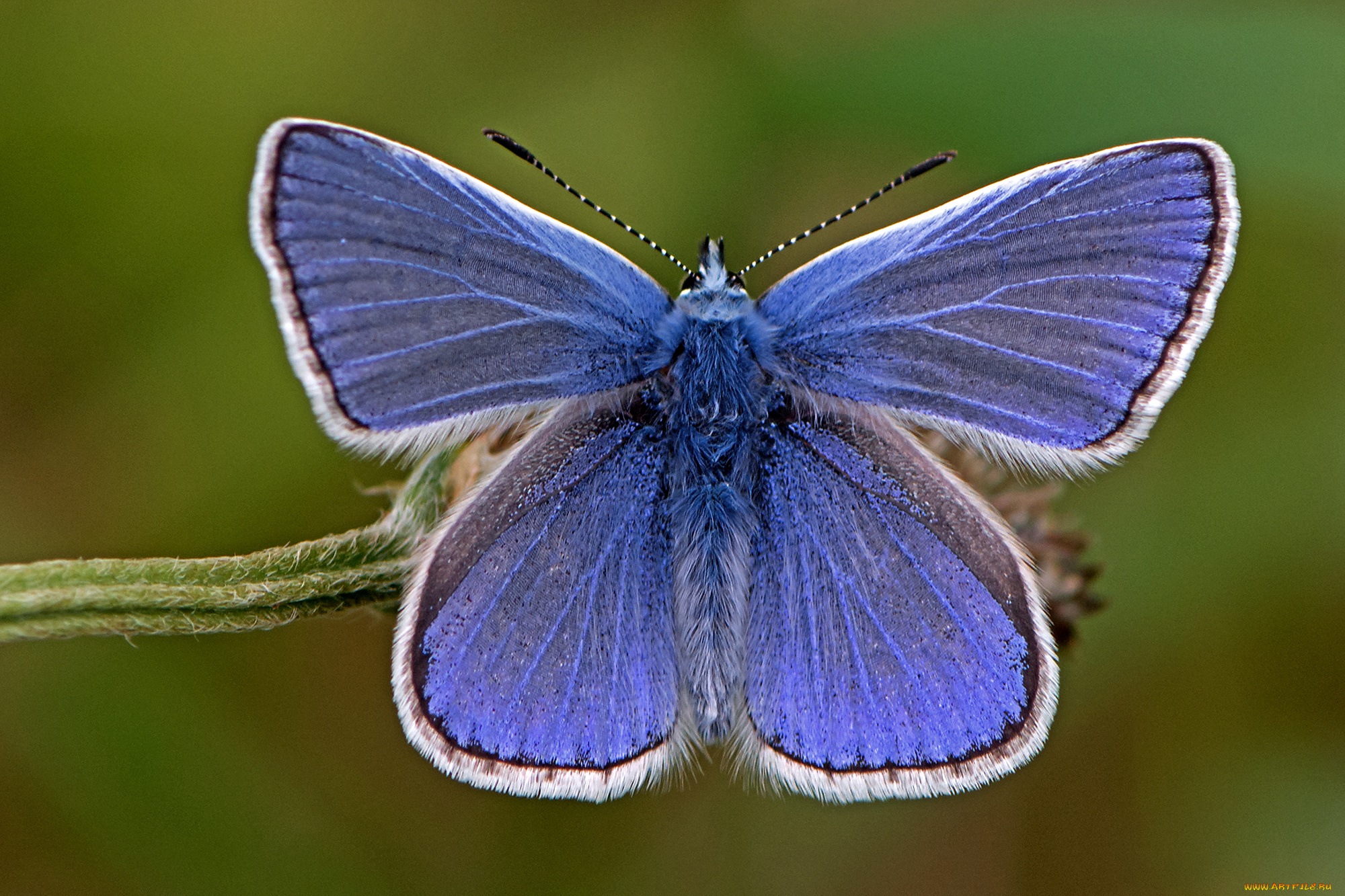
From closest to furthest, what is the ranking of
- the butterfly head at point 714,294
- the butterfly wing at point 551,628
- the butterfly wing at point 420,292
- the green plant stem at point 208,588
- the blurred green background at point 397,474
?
1. the green plant stem at point 208,588
2. the butterfly wing at point 420,292
3. the butterfly wing at point 551,628
4. the butterfly head at point 714,294
5. the blurred green background at point 397,474

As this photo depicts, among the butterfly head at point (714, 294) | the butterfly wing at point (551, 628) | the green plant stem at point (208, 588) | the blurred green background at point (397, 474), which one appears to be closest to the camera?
the green plant stem at point (208, 588)

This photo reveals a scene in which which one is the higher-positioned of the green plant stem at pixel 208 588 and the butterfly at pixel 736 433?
the butterfly at pixel 736 433

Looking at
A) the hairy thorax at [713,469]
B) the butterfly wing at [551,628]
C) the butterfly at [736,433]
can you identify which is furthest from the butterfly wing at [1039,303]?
the butterfly wing at [551,628]

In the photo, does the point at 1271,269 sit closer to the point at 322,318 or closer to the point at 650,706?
the point at 650,706

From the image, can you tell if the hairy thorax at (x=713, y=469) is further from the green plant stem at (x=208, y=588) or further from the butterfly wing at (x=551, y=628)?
the green plant stem at (x=208, y=588)

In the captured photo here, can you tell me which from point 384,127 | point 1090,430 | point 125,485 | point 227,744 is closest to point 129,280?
point 125,485

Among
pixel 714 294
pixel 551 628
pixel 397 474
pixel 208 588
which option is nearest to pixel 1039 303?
pixel 714 294

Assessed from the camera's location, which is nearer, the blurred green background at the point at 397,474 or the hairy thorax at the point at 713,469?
the hairy thorax at the point at 713,469
